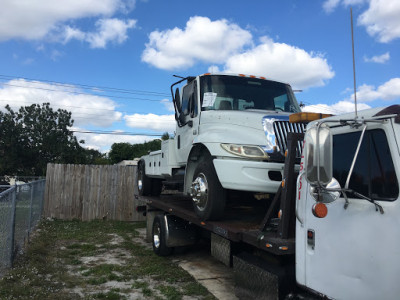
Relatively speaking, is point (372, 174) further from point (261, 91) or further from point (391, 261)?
point (261, 91)

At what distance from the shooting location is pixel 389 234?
244cm

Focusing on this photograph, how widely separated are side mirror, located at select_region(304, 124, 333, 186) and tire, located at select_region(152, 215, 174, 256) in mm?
5065

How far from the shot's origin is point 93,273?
6195mm

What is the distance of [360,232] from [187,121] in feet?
13.6

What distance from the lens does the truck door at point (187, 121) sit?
6.09 meters

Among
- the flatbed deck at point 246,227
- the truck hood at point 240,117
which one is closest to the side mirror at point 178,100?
the truck hood at point 240,117

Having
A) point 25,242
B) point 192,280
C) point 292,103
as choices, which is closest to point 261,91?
point 292,103

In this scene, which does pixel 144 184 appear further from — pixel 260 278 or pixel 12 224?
pixel 260 278

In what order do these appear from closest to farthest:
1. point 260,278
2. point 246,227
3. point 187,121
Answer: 1. point 260,278
2. point 246,227
3. point 187,121

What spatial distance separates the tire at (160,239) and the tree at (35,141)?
42.1 metres

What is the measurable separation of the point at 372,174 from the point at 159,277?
434cm

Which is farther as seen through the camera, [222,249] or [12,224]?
[12,224]

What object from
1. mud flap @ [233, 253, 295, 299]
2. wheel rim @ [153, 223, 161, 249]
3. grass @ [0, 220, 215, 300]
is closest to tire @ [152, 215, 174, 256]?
wheel rim @ [153, 223, 161, 249]

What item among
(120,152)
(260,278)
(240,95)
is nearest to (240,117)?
(240,95)
